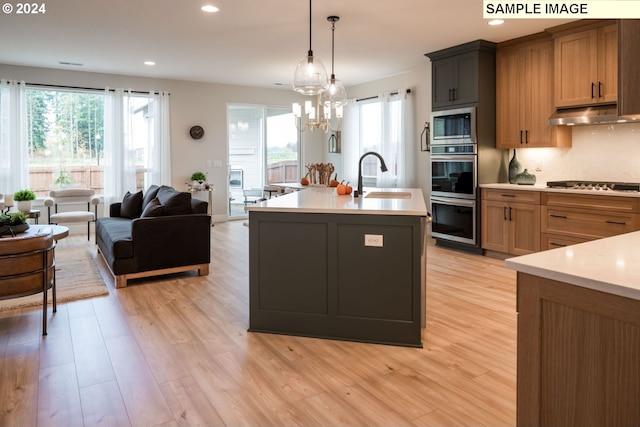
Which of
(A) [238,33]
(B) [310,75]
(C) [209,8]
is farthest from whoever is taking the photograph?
(A) [238,33]

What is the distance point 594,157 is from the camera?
5098mm

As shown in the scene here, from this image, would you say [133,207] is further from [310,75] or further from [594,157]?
[594,157]

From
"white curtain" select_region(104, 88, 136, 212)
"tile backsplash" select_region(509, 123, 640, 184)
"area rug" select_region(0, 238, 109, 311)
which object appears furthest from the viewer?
"white curtain" select_region(104, 88, 136, 212)

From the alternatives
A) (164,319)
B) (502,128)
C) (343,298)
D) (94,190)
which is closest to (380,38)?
(502,128)

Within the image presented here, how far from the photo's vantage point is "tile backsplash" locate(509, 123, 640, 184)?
188 inches

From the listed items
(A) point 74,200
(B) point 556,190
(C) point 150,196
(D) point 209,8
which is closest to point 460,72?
(B) point 556,190

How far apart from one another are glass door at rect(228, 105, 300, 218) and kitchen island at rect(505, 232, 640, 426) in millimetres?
7769

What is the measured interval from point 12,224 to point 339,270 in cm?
315

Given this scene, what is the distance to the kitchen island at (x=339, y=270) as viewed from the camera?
2.92 meters

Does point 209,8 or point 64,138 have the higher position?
point 209,8

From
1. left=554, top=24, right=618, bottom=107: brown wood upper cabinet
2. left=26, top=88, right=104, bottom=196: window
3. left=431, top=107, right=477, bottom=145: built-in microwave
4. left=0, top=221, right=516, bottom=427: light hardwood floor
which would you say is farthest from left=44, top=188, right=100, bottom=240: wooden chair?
left=554, top=24, right=618, bottom=107: brown wood upper cabinet

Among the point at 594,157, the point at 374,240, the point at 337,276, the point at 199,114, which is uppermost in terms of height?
the point at 199,114

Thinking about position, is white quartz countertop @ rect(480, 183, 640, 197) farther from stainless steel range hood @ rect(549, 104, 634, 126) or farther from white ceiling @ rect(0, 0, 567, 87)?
white ceiling @ rect(0, 0, 567, 87)

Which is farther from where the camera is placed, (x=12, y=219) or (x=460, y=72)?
(x=460, y=72)
